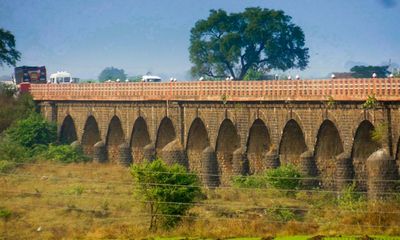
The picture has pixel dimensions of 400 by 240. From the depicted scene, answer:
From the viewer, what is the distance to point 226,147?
185ft

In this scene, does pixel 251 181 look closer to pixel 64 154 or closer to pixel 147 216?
pixel 147 216

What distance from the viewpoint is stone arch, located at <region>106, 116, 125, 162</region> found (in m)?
66.3

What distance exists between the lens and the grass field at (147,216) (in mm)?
35188

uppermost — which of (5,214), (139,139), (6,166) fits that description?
(139,139)

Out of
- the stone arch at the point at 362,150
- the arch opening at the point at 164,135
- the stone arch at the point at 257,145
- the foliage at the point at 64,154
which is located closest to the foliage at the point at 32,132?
the foliage at the point at 64,154

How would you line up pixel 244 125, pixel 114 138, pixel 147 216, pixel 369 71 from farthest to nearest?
1. pixel 369 71
2. pixel 114 138
3. pixel 244 125
4. pixel 147 216

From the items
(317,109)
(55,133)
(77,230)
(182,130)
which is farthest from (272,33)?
(77,230)

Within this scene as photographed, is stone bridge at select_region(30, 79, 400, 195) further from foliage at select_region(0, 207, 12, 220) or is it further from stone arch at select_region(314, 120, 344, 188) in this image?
foliage at select_region(0, 207, 12, 220)

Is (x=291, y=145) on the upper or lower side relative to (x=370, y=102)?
lower

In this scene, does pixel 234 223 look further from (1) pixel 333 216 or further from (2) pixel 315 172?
(2) pixel 315 172

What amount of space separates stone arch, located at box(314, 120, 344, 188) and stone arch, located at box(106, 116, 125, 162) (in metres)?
20.0

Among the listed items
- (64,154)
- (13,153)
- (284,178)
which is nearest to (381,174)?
(284,178)

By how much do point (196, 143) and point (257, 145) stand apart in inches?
225

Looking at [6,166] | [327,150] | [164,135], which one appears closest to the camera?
[327,150]
